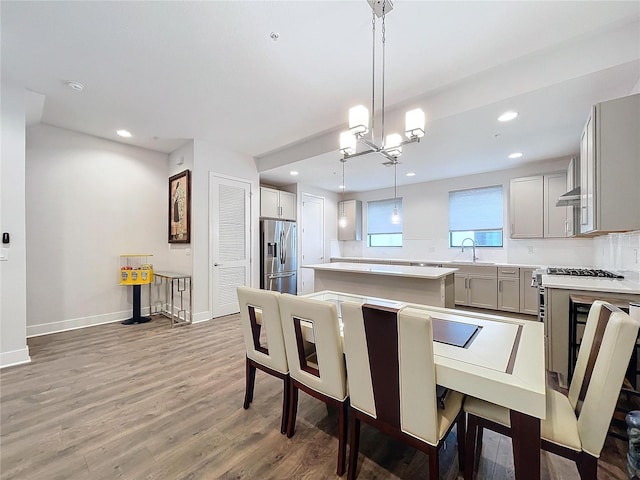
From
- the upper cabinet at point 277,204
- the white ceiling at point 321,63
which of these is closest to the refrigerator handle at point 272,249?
the upper cabinet at point 277,204

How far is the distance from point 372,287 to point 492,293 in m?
2.37

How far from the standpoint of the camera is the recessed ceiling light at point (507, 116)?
273cm

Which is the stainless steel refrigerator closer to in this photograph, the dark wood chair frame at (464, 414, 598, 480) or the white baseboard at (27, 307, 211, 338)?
the white baseboard at (27, 307, 211, 338)

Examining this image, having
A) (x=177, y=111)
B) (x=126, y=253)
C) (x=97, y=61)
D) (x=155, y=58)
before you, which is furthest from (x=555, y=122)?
(x=126, y=253)

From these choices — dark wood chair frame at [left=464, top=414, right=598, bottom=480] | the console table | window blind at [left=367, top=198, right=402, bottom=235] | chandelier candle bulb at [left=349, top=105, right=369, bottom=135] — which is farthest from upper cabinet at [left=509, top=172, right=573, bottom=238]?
the console table

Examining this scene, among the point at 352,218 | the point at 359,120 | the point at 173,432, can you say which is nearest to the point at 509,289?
the point at 352,218

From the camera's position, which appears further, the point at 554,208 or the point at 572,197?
the point at 554,208

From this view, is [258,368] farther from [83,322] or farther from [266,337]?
[83,322]

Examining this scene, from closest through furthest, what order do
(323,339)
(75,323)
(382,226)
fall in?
(323,339)
(75,323)
(382,226)

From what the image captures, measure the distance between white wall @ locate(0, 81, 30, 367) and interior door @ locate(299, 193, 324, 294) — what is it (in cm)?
422

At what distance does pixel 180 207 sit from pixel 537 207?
5814 millimetres

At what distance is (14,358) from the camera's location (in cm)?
278

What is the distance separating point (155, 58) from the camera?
2.37 metres

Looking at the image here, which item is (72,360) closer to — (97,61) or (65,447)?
(65,447)
